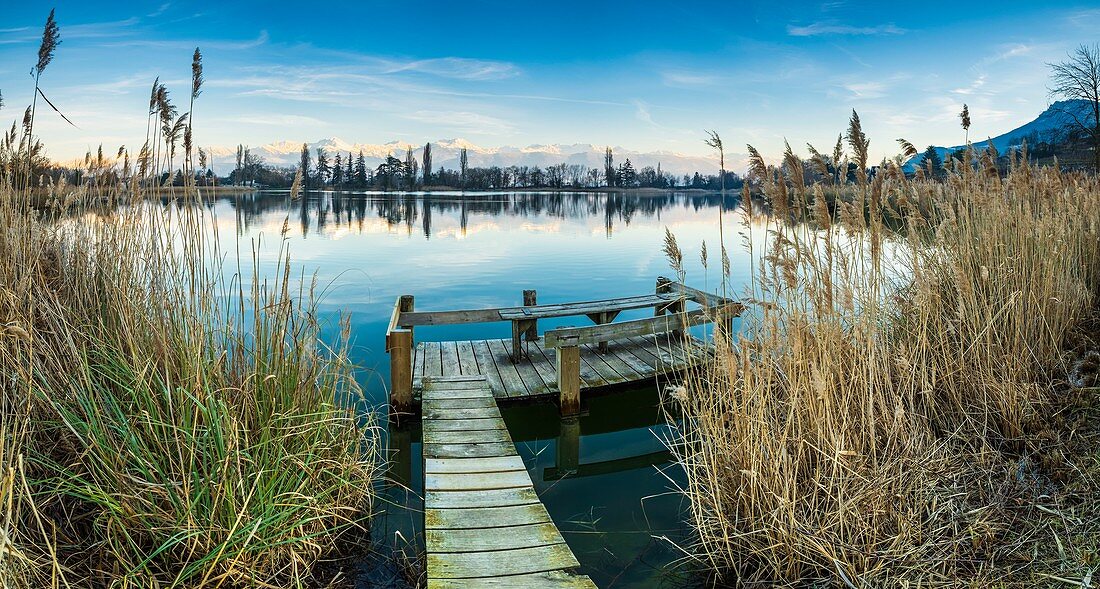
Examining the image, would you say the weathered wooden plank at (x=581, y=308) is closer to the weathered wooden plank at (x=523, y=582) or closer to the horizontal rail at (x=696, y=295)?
the horizontal rail at (x=696, y=295)

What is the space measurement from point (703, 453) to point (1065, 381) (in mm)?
2411

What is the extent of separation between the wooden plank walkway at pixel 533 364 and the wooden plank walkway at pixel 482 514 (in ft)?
3.25

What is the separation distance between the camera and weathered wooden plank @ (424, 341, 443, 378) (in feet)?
20.0

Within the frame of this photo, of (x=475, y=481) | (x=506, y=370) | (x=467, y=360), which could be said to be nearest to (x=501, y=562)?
(x=475, y=481)

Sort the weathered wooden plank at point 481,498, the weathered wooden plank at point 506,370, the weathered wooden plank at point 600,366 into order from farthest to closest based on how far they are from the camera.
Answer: the weathered wooden plank at point 600,366 → the weathered wooden plank at point 506,370 → the weathered wooden plank at point 481,498

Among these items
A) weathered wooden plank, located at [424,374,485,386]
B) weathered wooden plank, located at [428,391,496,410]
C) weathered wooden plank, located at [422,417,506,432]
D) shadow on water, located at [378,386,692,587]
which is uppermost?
weathered wooden plank, located at [424,374,485,386]

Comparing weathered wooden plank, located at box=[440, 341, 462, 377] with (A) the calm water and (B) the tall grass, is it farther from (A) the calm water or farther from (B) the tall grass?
(B) the tall grass

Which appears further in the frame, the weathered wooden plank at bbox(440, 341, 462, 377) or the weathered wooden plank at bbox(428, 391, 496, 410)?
the weathered wooden plank at bbox(440, 341, 462, 377)

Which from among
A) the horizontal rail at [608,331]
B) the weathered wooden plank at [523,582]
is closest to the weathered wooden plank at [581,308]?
the horizontal rail at [608,331]

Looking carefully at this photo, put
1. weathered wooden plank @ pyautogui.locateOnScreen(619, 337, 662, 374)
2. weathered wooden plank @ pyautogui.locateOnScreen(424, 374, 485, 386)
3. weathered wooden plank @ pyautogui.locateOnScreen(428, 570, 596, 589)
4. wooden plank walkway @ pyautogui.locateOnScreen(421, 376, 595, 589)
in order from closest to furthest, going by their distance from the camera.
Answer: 1. weathered wooden plank @ pyautogui.locateOnScreen(428, 570, 596, 589)
2. wooden plank walkway @ pyautogui.locateOnScreen(421, 376, 595, 589)
3. weathered wooden plank @ pyautogui.locateOnScreen(424, 374, 485, 386)
4. weathered wooden plank @ pyautogui.locateOnScreen(619, 337, 662, 374)

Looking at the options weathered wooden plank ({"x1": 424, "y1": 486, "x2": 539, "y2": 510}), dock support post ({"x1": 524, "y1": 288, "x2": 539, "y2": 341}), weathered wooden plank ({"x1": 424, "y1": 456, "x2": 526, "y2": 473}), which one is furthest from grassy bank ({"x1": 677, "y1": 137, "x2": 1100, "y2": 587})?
dock support post ({"x1": 524, "y1": 288, "x2": 539, "y2": 341})

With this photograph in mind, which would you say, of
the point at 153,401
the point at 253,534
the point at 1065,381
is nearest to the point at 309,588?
the point at 253,534

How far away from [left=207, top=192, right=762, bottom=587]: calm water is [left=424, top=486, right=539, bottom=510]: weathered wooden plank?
0.20 meters

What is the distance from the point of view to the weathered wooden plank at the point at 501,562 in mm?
2600
